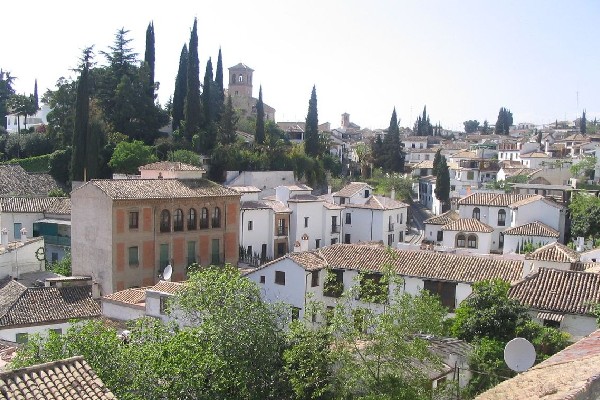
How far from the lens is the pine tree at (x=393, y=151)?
76.2m

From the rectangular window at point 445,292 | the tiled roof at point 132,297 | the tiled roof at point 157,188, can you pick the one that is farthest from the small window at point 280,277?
the tiled roof at point 157,188

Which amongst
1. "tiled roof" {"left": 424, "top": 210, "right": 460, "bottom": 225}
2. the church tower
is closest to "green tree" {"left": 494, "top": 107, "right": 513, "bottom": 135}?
the church tower

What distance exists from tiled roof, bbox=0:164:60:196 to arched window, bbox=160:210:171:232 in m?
19.8

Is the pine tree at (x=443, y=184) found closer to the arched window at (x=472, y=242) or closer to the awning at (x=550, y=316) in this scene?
the arched window at (x=472, y=242)

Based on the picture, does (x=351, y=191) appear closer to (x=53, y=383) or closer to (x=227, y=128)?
(x=227, y=128)

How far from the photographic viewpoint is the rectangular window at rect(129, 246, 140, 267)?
35.8m

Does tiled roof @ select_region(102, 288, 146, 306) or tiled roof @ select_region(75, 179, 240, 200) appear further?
tiled roof @ select_region(75, 179, 240, 200)

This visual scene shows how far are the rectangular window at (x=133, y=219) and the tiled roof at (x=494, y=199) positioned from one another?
1025 inches

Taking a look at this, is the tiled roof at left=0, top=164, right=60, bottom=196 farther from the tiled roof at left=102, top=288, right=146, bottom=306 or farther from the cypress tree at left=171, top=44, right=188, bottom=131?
the tiled roof at left=102, top=288, right=146, bottom=306

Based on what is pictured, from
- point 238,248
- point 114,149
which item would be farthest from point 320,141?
point 238,248

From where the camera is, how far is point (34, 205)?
45.0 m

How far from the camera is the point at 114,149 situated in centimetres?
5291

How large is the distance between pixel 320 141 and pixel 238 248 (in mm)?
27622

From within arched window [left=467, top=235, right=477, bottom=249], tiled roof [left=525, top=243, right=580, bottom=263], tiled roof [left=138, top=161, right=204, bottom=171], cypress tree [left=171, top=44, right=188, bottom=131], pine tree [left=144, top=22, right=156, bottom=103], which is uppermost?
pine tree [left=144, top=22, right=156, bottom=103]
